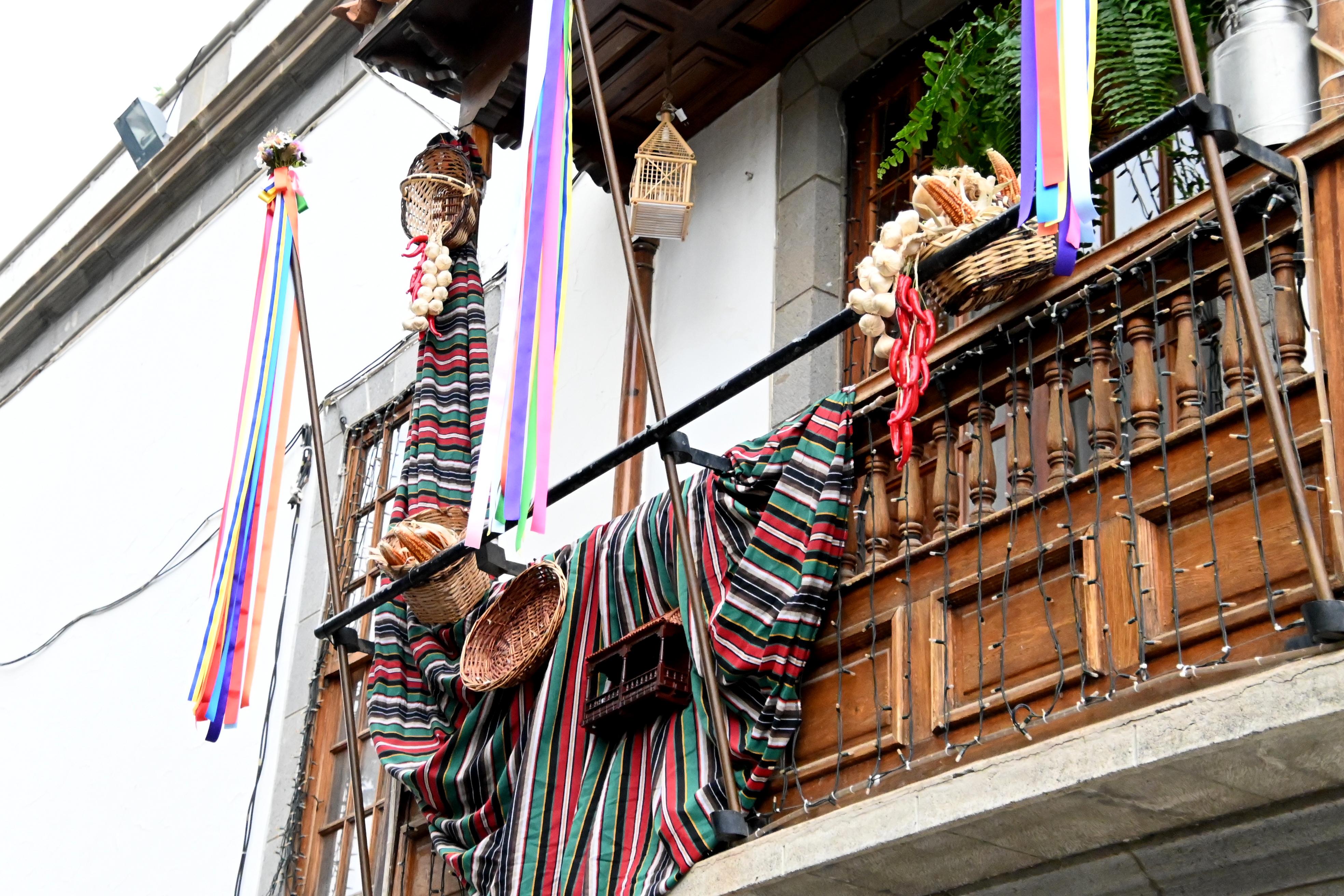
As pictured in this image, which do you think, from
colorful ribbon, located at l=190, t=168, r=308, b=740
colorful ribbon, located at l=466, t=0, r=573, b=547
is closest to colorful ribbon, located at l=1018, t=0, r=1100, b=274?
colorful ribbon, located at l=466, t=0, r=573, b=547

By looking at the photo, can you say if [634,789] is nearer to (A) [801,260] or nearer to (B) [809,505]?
(B) [809,505]

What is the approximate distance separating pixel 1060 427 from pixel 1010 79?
4.99 ft

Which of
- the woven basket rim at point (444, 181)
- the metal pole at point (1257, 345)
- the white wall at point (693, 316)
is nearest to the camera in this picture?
the metal pole at point (1257, 345)

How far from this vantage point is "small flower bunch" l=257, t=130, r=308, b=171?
789cm

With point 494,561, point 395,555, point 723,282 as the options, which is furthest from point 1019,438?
point 723,282

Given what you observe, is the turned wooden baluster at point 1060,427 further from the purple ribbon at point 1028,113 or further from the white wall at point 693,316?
the white wall at point 693,316

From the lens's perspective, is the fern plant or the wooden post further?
the wooden post

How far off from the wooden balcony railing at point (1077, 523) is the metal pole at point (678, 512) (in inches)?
10.3

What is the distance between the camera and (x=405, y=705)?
7.06m

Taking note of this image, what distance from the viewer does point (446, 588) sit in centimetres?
696

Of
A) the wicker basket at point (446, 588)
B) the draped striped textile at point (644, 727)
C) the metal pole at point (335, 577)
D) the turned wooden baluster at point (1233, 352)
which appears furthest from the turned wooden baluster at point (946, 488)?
the metal pole at point (335, 577)

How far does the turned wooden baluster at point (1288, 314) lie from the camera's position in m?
4.50

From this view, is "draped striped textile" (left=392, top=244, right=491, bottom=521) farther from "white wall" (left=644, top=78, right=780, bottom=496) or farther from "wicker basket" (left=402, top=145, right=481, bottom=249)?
"white wall" (left=644, top=78, right=780, bottom=496)

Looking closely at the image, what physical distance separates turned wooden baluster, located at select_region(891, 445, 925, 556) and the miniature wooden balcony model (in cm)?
82
